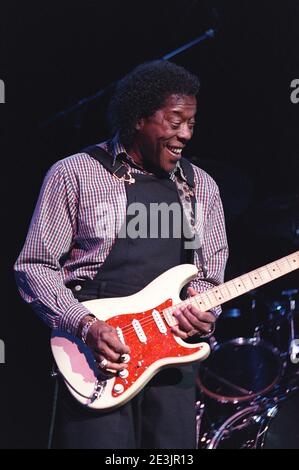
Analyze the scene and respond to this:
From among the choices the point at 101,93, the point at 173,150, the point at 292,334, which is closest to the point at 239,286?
the point at 173,150

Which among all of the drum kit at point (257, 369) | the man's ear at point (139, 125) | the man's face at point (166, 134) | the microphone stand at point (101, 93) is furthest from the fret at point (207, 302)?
the microphone stand at point (101, 93)

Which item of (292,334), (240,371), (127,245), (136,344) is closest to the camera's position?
(136,344)

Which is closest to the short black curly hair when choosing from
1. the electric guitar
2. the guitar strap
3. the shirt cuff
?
the guitar strap

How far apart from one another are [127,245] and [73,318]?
0.44 meters

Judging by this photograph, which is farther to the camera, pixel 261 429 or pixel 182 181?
pixel 261 429

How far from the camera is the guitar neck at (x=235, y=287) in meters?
2.79

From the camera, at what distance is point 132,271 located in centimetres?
275

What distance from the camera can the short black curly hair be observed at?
10.0 ft

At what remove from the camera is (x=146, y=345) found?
263 centimetres

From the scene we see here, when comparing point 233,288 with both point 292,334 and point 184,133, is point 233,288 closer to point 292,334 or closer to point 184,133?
point 184,133

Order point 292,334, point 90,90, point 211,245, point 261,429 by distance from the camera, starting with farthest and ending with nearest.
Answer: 1. point 90,90
2. point 292,334
3. point 261,429
4. point 211,245

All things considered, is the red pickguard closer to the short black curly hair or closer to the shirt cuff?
the shirt cuff

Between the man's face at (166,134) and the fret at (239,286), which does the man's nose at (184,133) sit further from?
the fret at (239,286)
